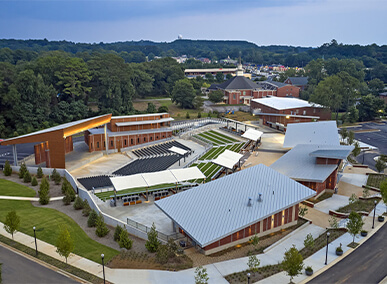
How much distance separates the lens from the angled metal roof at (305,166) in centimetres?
3819

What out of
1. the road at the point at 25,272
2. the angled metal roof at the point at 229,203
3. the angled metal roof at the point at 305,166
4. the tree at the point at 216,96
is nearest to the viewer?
the road at the point at 25,272

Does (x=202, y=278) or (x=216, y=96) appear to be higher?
(x=216, y=96)

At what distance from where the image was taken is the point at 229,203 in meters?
29.1

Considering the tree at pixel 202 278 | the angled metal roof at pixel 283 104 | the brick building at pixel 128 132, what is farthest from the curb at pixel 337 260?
the angled metal roof at pixel 283 104

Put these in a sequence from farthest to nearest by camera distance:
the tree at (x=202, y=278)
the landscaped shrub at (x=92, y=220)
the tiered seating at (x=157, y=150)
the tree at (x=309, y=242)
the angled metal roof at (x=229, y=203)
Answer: the tiered seating at (x=157, y=150), the landscaped shrub at (x=92, y=220), the angled metal roof at (x=229, y=203), the tree at (x=309, y=242), the tree at (x=202, y=278)

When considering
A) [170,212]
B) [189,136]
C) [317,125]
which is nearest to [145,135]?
[189,136]

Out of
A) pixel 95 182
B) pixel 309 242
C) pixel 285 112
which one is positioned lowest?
pixel 95 182

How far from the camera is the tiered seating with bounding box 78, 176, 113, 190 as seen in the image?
4234 centimetres

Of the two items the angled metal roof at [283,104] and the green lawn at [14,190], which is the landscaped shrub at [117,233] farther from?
the angled metal roof at [283,104]

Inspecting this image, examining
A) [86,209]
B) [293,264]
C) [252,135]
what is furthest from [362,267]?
[252,135]

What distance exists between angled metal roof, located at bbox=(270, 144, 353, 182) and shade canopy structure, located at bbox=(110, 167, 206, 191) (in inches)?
428

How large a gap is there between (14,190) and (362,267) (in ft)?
121

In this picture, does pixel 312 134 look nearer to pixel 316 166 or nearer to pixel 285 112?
pixel 316 166

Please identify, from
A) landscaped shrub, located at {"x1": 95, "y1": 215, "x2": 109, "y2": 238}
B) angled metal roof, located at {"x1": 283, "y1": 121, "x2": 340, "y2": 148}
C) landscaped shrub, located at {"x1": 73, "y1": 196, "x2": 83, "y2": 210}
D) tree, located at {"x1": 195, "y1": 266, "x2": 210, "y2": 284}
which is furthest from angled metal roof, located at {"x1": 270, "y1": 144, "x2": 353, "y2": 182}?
landscaped shrub, located at {"x1": 73, "y1": 196, "x2": 83, "y2": 210}
